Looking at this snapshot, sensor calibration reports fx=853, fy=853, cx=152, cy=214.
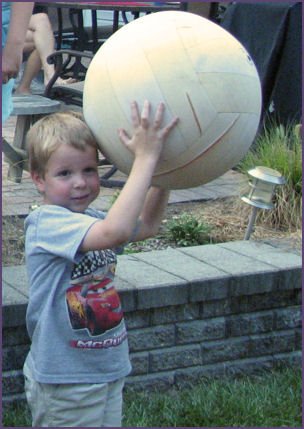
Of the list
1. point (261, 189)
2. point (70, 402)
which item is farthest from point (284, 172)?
point (70, 402)

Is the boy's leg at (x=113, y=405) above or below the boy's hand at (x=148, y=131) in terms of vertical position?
below

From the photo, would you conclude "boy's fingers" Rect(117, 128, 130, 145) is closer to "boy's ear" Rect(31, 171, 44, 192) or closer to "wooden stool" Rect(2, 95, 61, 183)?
"boy's ear" Rect(31, 171, 44, 192)

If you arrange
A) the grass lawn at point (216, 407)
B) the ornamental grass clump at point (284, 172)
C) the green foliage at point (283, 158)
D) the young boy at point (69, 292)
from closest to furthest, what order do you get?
the young boy at point (69, 292), the grass lawn at point (216, 407), the ornamental grass clump at point (284, 172), the green foliage at point (283, 158)

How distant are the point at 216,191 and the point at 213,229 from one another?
0.94 m

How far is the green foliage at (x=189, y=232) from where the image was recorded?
4.76 metres

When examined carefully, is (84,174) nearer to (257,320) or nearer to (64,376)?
(64,376)

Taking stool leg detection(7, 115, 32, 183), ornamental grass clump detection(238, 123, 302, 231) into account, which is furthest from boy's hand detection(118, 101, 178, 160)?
stool leg detection(7, 115, 32, 183)

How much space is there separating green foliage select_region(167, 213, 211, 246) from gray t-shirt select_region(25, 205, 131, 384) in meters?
1.96

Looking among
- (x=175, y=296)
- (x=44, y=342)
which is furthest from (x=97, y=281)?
(x=175, y=296)

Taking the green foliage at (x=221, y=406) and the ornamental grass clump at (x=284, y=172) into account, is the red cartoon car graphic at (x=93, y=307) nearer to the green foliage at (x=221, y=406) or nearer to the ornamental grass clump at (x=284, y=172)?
the green foliage at (x=221, y=406)

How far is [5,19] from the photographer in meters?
3.48

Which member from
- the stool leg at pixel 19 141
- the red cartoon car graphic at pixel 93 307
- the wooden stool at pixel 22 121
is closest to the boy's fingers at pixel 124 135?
the red cartoon car graphic at pixel 93 307

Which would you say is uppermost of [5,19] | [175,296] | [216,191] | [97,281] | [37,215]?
[5,19]

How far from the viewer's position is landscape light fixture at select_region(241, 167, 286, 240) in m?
4.35
